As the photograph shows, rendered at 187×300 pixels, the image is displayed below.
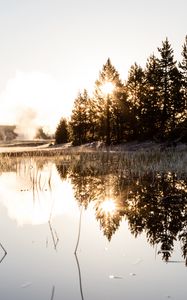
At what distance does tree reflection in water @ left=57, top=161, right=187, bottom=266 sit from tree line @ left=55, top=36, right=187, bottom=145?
26865mm

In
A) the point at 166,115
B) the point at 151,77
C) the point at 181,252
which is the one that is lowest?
the point at 181,252

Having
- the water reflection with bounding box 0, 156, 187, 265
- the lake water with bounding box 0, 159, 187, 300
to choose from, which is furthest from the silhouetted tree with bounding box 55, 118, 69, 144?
Answer: the lake water with bounding box 0, 159, 187, 300

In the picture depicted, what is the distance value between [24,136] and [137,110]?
422 feet

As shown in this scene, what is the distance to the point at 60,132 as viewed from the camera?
283 ft

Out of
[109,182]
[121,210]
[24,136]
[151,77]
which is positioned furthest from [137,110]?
[24,136]

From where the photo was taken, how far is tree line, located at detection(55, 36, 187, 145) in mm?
48562

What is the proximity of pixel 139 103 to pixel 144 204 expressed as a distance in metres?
45.7

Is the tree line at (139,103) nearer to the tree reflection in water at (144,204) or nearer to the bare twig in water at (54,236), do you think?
the tree reflection in water at (144,204)

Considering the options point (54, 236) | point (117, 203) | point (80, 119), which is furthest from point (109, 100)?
point (54, 236)

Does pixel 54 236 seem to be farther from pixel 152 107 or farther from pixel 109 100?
pixel 109 100

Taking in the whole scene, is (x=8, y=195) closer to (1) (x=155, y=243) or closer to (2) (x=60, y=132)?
(1) (x=155, y=243)

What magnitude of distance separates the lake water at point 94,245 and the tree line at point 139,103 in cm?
3065

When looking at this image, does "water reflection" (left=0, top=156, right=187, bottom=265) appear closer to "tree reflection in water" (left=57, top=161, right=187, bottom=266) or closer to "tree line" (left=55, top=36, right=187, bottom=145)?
"tree reflection in water" (left=57, top=161, right=187, bottom=266)

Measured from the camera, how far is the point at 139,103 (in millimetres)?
53781
